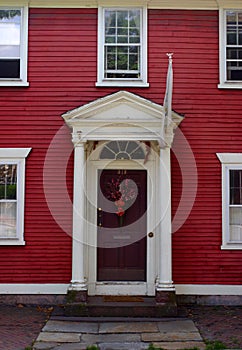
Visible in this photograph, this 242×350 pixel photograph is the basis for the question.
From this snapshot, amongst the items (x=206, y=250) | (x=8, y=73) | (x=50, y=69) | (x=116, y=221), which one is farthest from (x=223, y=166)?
(x=8, y=73)

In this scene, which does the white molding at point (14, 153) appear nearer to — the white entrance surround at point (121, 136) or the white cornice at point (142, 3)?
the white entrance surround at point (121, 136)

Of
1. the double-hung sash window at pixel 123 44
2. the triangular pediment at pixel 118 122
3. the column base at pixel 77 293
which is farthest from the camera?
the double-hung sash window at pixel 123 44

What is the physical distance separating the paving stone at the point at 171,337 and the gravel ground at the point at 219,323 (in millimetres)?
146

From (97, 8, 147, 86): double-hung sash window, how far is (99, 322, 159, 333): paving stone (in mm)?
4691

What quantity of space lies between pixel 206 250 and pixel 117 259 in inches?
70.2

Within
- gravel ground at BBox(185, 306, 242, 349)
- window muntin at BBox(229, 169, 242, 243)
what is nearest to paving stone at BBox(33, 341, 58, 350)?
gravel ground at BBox(185, 306, 242, 349)

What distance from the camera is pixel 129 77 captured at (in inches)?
415

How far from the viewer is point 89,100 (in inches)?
408

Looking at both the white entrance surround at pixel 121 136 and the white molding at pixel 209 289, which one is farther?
the white molding at pixel 209 289

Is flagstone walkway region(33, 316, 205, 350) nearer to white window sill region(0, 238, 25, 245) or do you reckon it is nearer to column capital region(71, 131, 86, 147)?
white window sill region(0, 238, 25, 245)

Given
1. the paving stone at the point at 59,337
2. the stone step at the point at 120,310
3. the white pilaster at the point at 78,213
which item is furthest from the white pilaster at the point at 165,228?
the paving stone at the point at 59,337

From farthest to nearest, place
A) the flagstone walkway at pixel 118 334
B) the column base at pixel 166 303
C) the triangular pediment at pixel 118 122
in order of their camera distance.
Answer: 1. the triangular pediment at pixel 118 122
2. the column base at pixel 166 303
3. the flagstone walkway at pixel 118 334

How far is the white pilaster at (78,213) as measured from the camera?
9.63m

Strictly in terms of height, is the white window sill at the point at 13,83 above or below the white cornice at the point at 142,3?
below
